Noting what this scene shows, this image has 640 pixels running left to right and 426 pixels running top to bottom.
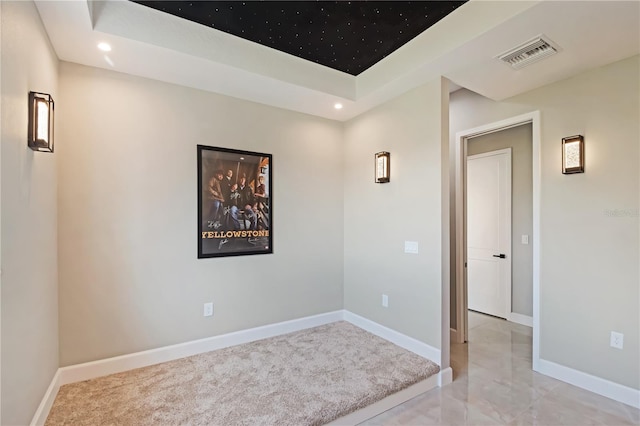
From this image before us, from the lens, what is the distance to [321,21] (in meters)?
2.43

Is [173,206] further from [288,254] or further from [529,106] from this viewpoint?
[529,106]

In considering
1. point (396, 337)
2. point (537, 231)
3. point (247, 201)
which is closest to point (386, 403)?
point (396, 337)

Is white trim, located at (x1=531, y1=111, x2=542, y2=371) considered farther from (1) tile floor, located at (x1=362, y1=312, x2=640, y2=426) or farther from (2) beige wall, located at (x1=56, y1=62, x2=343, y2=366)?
(2) beige wall, located at (x1=56, y1=62, x2=343, y2=366)

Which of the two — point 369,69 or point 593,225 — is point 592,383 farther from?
point 369,69

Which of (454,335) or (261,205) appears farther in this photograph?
(454,335)

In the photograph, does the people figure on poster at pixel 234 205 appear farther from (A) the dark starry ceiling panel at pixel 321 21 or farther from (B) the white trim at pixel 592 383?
(B) the white trim at pixel 592 383

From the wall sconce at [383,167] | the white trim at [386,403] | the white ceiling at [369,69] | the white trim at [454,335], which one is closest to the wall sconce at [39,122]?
the white ceiling at [369,69]

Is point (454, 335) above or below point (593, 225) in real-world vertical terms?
below

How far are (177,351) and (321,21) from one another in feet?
10.4

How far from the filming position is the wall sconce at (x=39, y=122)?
69.2 inches

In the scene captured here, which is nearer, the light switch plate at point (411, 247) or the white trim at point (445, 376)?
the white trim at point (445, 376)

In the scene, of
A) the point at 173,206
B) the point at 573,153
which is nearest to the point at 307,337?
the point at 173,206

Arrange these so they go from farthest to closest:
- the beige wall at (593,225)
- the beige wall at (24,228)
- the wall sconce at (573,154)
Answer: the wall sconce at (573,154), the beige wall at (593,225), the beige wall at (24,228)

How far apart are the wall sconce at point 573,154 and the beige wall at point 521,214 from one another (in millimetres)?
1450
